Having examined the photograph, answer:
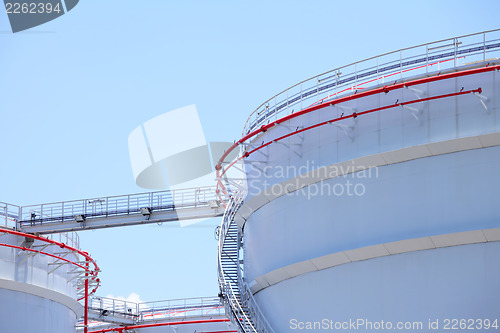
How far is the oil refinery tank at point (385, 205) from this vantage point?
2406cm

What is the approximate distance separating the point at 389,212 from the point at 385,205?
0.93 feet

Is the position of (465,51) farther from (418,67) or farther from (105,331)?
(105,331)

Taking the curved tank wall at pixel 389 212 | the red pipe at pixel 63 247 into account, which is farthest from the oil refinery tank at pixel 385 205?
the red pipe at pixel 63 247

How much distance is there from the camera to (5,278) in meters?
34.3

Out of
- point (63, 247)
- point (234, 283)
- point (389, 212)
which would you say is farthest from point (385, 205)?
point (63, 247)

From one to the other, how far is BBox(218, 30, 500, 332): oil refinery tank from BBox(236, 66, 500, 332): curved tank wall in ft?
0.12

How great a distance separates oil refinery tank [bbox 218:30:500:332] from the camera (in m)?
24.1

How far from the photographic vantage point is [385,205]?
2570cm

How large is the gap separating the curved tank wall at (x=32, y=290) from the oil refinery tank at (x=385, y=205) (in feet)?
36.2

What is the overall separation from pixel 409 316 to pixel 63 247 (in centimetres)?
1832

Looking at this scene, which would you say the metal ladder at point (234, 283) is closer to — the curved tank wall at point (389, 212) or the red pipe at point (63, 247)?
the curved tank wall at point (389, 212)

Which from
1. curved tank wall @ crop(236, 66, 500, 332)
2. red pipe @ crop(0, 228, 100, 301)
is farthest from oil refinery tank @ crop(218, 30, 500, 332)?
red pipe @ crop(0, 228, 100, 301)

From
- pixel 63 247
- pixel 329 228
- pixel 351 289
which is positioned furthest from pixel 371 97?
pixel 63 247

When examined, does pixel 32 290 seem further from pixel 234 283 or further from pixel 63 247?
pixel 234 283
